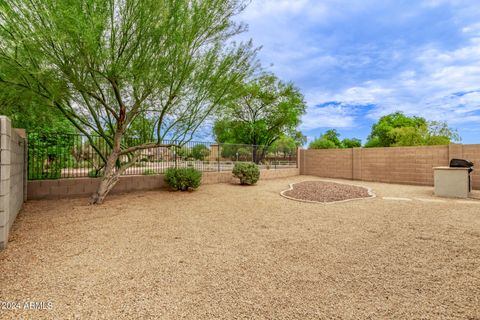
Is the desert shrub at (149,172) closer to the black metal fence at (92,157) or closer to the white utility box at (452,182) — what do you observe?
the black metal fence at (92,157)

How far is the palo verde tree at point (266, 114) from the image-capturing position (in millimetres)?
20266

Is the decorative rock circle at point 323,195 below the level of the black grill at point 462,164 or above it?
below

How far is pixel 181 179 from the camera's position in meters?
8.26

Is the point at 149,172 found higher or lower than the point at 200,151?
lower

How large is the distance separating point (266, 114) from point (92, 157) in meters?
16.0

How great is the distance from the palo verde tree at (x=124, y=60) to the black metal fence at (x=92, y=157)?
1.39 feet

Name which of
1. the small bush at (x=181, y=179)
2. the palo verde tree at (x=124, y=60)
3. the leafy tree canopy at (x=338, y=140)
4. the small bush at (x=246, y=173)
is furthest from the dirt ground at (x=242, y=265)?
the leafy tree canopy at (x=338, y=140)

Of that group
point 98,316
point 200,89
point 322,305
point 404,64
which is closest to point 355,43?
point 404,64

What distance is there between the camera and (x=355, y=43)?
43.5 ft

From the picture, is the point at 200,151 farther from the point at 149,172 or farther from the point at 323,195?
the point at 323,195

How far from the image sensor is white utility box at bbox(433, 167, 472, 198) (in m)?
7.53

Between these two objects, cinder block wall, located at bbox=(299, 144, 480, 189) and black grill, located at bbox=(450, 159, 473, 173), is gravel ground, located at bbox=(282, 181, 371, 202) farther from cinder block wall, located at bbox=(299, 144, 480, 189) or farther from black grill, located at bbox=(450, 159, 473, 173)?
cinder block wall, located at bbox=(299, 144, 480, 189)

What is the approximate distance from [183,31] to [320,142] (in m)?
47.9

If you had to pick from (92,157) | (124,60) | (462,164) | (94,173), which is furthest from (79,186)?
(462,164)
